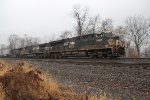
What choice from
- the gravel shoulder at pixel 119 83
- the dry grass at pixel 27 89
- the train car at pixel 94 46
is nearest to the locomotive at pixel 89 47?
the train car at pixel 94 46

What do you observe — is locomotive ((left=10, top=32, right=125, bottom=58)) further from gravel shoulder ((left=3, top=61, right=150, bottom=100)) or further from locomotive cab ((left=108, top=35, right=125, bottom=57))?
gravel shoulder ((left=3, top=61, right=150, bottom=100))

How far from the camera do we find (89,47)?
27656mm

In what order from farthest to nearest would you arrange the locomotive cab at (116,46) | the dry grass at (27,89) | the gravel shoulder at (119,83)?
the locomotive cab at (116,46), the gravel shoulder at (119,83), the dry grass at (27,89)

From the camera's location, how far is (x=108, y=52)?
25438 millimetres

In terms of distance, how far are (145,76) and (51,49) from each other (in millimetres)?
24973

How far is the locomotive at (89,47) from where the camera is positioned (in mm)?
25641

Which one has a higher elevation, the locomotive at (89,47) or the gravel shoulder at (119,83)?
the locomotive at (89,47)

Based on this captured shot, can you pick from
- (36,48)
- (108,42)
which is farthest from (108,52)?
(36,48)

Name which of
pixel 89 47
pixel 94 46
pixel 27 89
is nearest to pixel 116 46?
pixel 94 46

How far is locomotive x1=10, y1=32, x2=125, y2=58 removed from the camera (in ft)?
84.1

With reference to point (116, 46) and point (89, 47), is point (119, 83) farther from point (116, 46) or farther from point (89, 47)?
point (89, 47)

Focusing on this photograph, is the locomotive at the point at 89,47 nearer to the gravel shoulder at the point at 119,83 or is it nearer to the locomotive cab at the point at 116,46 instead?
the locomotive cab at the point at 116,46

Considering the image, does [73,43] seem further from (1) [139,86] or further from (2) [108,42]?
(1) [139,86]

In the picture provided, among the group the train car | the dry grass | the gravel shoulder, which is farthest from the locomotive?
the dry grass
